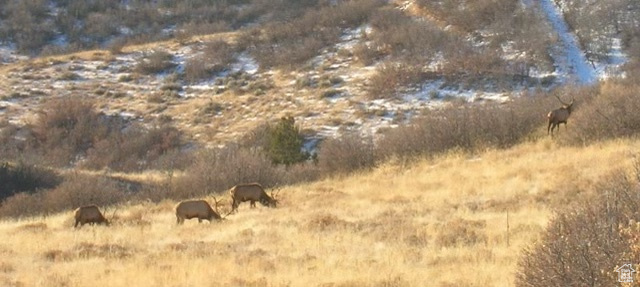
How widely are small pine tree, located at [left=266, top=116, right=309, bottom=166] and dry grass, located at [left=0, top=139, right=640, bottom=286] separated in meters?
8.16

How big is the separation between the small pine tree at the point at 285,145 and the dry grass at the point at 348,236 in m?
8.16

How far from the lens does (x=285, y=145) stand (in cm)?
2922

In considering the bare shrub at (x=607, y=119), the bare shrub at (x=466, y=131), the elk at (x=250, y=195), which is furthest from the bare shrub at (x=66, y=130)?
the bare shrub at (x=607, y=119)

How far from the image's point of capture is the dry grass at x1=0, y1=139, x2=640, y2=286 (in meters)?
Result: 9.79

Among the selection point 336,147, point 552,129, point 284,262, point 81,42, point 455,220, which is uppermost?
point 284,262

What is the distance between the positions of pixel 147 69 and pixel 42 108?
6.89 meters

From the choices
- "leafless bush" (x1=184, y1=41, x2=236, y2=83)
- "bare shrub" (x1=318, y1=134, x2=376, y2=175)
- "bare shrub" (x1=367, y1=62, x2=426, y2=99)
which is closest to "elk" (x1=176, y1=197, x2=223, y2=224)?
"bare shrub" (x1=318, y1=134, x2=376, y2=175)

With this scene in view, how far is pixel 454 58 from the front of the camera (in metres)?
40.1

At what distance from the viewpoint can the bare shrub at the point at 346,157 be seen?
26.3m

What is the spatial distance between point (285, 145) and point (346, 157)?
11.4 ft

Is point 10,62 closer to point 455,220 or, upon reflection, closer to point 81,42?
point 81,42

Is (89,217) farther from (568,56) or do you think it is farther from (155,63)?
(155,63)

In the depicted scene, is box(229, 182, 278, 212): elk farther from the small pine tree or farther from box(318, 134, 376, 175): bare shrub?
the small pine tree

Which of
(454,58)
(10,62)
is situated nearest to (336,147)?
(454,58)
